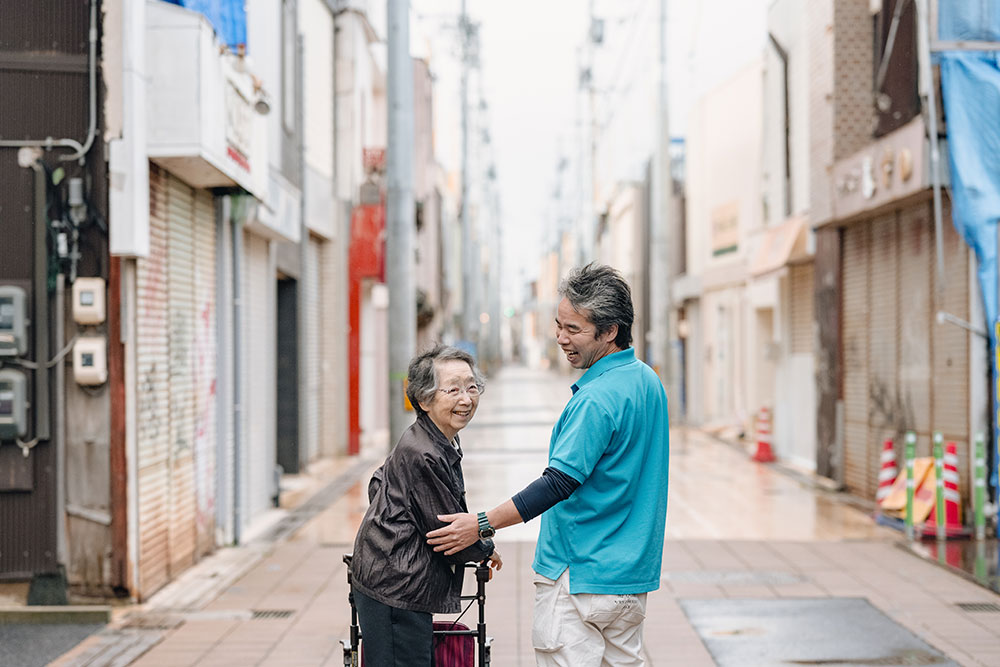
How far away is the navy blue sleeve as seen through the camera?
12.1 feet

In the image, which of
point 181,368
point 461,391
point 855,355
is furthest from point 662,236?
point 461,391

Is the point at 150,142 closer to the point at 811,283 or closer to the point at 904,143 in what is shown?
the point at 904,143

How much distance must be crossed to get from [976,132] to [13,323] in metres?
8.58

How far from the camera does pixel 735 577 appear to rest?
9172 mm

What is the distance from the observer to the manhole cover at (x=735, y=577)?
8.96m

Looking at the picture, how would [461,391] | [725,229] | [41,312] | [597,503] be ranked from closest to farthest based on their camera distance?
[597,503] < [461,391] < [41,312] < [725,229]

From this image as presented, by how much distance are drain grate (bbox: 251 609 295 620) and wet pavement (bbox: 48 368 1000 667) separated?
0.5 inches

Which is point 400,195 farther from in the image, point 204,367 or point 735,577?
point 735,577

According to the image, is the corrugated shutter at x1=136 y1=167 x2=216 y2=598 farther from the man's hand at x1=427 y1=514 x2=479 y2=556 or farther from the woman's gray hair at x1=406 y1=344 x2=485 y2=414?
the man's hand at x1=427 y1=514 x2=479 y2=556

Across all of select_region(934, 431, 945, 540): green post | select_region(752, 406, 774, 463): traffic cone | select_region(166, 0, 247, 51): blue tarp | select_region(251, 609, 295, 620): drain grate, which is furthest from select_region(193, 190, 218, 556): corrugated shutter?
select_region(752, 406, 774, 463): traffic cone

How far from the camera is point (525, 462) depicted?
722 inches

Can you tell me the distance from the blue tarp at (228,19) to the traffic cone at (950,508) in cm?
775

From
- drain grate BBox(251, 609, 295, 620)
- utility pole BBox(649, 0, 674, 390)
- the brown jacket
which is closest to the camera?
the brown jacket

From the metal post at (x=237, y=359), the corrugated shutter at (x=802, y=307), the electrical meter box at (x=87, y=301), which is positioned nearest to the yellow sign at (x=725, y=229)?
the corrugated shutter at (x=802, y=307)
